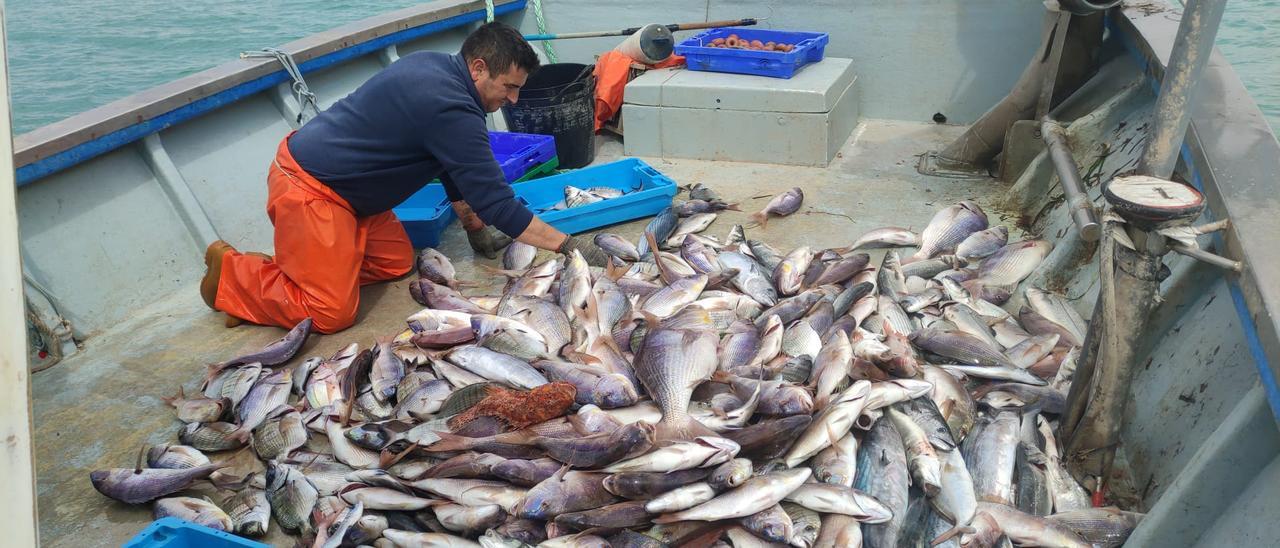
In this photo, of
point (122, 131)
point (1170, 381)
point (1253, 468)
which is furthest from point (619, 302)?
point (122, 131)

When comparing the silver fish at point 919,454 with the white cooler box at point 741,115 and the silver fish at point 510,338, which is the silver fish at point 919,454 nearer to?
the silver fish at point 510,338

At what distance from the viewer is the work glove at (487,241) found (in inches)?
185

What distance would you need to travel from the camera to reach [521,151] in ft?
17.2

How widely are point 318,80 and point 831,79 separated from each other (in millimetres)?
3307

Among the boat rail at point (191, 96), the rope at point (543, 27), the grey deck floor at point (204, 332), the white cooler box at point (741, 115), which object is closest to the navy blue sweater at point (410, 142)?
the grey deck floor at point (204, 332)

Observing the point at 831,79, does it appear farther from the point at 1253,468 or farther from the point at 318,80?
the point at 1253,468

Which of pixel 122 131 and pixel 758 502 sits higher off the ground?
pixel 122 131

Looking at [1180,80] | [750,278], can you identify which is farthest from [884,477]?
[750,278]

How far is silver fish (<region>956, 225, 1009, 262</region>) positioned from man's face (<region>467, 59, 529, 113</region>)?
2260mm

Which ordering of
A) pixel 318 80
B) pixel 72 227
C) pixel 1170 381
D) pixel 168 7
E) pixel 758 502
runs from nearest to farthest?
pixel 758 502 → pixel 1170 381 → pixel 72 227 → pixel 318 80 → pixel 168 7

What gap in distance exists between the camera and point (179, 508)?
2727 millimetres

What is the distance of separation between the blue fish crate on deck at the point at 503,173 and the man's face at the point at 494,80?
93cm

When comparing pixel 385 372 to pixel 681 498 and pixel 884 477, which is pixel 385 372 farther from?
pixel 884 477

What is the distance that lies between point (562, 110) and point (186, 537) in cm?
373
